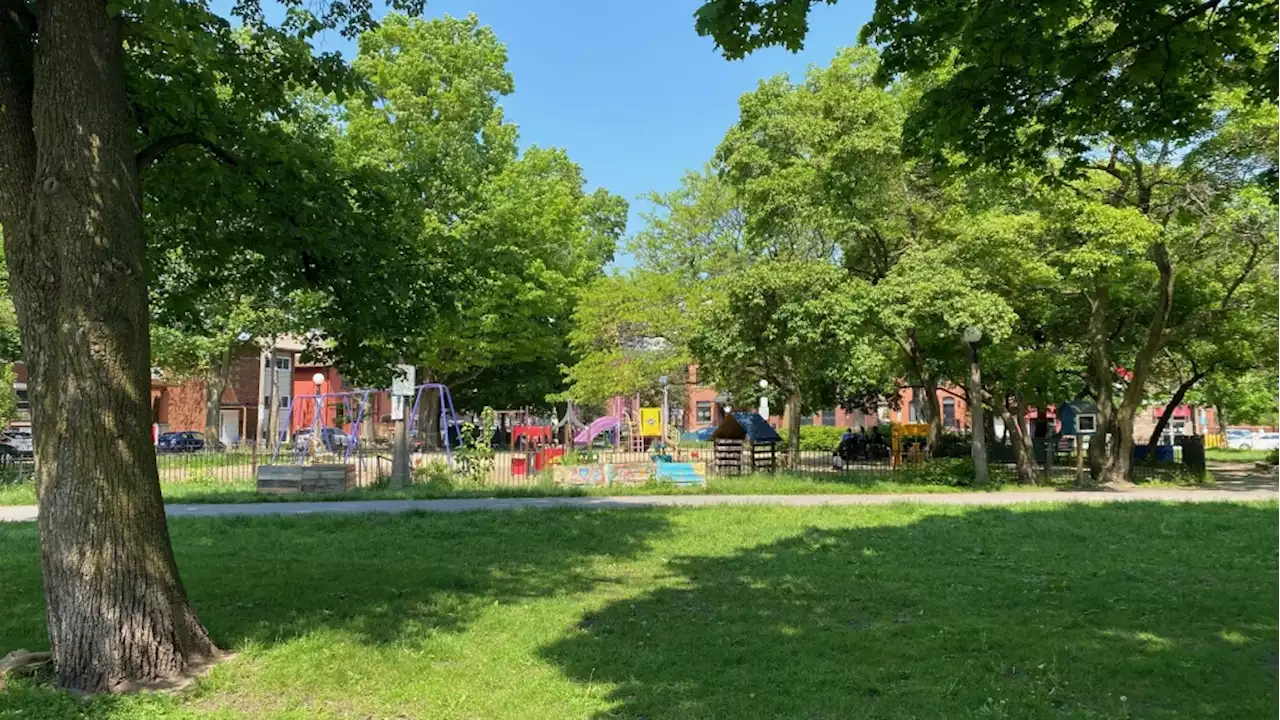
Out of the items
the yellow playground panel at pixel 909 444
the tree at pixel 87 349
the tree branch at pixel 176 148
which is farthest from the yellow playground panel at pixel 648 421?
the tree at pixel 87 349

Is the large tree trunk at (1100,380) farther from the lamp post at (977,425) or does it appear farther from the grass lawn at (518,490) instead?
the grass lawn at (518,490)

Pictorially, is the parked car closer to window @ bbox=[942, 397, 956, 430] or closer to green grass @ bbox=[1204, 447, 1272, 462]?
green grass @ bbox=[1204, 447, 1272, 462]

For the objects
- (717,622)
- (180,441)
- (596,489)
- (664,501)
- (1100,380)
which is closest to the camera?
(717,622)

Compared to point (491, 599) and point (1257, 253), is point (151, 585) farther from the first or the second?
point (1257, 253)

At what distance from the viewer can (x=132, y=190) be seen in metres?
5.99

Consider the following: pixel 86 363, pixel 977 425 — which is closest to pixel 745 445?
pixel 977 425

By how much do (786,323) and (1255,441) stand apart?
4605cm

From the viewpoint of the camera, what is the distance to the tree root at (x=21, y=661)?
552cm

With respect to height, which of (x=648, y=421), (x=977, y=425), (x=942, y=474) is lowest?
(x=942, y=474)

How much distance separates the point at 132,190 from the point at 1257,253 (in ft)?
70.8

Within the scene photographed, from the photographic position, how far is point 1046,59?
20.5ft

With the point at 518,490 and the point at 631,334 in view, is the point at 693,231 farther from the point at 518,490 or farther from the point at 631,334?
the point at 518,490

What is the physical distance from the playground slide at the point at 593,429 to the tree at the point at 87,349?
27530 mm

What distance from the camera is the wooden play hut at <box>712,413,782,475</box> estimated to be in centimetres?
2309
